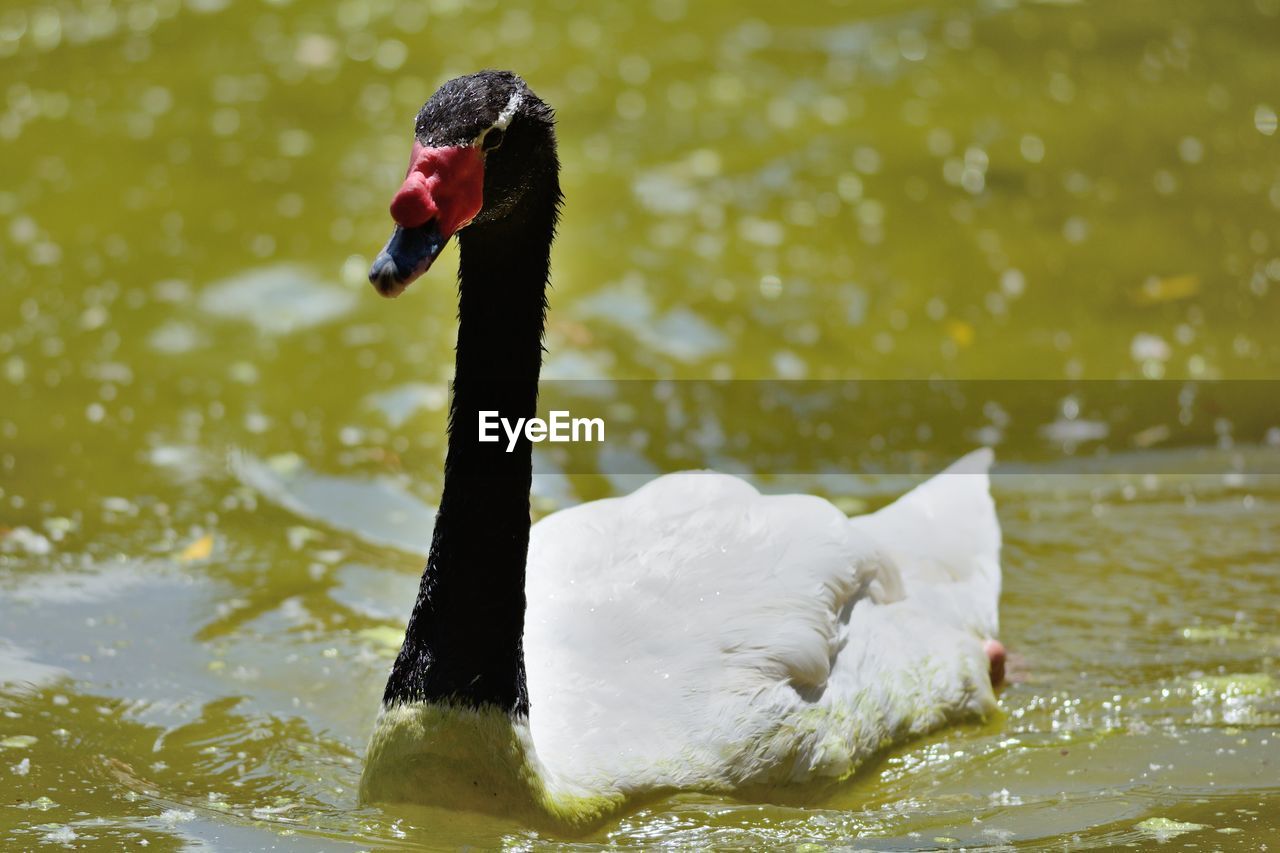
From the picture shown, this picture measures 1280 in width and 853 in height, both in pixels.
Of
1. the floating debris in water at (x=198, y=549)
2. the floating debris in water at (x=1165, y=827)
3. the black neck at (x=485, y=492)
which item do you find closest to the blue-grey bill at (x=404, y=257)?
the black neck at (x=485, y=492)

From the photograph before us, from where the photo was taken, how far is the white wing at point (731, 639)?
14.8 feet

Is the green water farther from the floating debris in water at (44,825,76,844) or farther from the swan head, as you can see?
the swan head

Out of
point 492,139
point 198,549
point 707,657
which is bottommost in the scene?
point 707,657

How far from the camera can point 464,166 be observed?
3.95m

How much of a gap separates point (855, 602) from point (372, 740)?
5.45ft

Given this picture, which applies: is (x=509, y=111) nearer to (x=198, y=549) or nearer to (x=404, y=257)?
(x=404, y=257)

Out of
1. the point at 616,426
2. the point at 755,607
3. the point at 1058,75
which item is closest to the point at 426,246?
the point at 755,607

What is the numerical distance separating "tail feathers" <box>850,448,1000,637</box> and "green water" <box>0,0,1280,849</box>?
1.01ft

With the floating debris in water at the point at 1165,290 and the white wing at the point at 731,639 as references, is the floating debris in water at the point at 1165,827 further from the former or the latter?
the floating debris in water at the point at 1165,290

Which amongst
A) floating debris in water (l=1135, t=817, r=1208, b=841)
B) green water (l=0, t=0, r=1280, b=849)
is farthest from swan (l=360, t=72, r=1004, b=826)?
floating debris in water (l=1135, t=817, r=1208, b=841)

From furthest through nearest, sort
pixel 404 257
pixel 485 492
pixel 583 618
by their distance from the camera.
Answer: pixel 583 618
pixel 485 492
pixel 404 257

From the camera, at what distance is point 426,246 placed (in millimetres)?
3715

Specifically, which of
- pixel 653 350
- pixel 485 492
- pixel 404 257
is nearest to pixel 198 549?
pixel 485 492

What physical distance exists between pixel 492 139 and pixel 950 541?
258 cm
